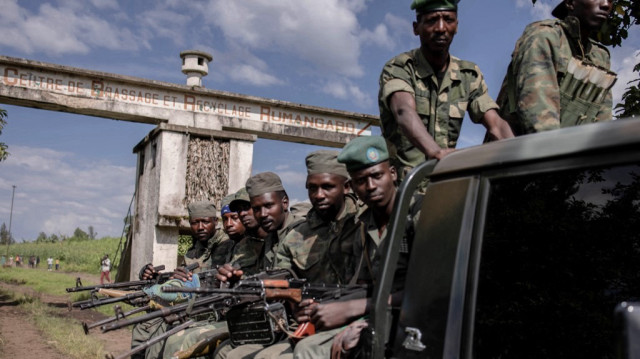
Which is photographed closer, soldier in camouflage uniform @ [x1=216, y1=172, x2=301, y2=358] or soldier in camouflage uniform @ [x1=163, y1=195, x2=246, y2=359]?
soldier in camouflage uniform @ [x1=163, y1=195, x2=246, y2=359]

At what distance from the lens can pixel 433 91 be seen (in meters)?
3.56

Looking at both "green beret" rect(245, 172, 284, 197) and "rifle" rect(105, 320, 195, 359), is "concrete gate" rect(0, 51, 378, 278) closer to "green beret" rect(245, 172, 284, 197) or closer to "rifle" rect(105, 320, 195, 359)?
"green beret" rect(245, 172, 284, 197)

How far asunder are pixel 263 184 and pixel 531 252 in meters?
3.78

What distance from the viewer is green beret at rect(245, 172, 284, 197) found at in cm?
526

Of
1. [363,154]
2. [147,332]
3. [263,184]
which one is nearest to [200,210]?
[147,332]

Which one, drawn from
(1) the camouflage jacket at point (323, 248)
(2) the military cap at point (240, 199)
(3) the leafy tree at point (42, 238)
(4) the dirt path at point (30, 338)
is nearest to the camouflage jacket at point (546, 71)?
(1) the camouflage jacket at point (323, 248)

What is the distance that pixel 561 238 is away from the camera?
5.25 ft

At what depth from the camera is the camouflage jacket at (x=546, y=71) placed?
299 centimetres

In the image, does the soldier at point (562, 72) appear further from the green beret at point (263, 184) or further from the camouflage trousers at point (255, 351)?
the green beret at point (263, 184)

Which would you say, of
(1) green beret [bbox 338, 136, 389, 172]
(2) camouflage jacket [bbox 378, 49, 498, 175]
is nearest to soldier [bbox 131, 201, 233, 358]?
(2) camouflage jacket [bbox 378, 49, 498, 175]

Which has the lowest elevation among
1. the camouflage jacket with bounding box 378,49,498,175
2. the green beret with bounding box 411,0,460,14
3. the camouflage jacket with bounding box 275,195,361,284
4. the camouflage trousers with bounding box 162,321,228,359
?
the camouflage trousers with bounding box 162,321,228,359

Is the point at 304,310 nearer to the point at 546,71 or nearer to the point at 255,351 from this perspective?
the point at 255,351

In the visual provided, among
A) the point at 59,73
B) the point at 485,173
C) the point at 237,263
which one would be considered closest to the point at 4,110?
the point at 59,73

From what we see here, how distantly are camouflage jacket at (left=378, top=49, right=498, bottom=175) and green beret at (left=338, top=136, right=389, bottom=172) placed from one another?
26cm
